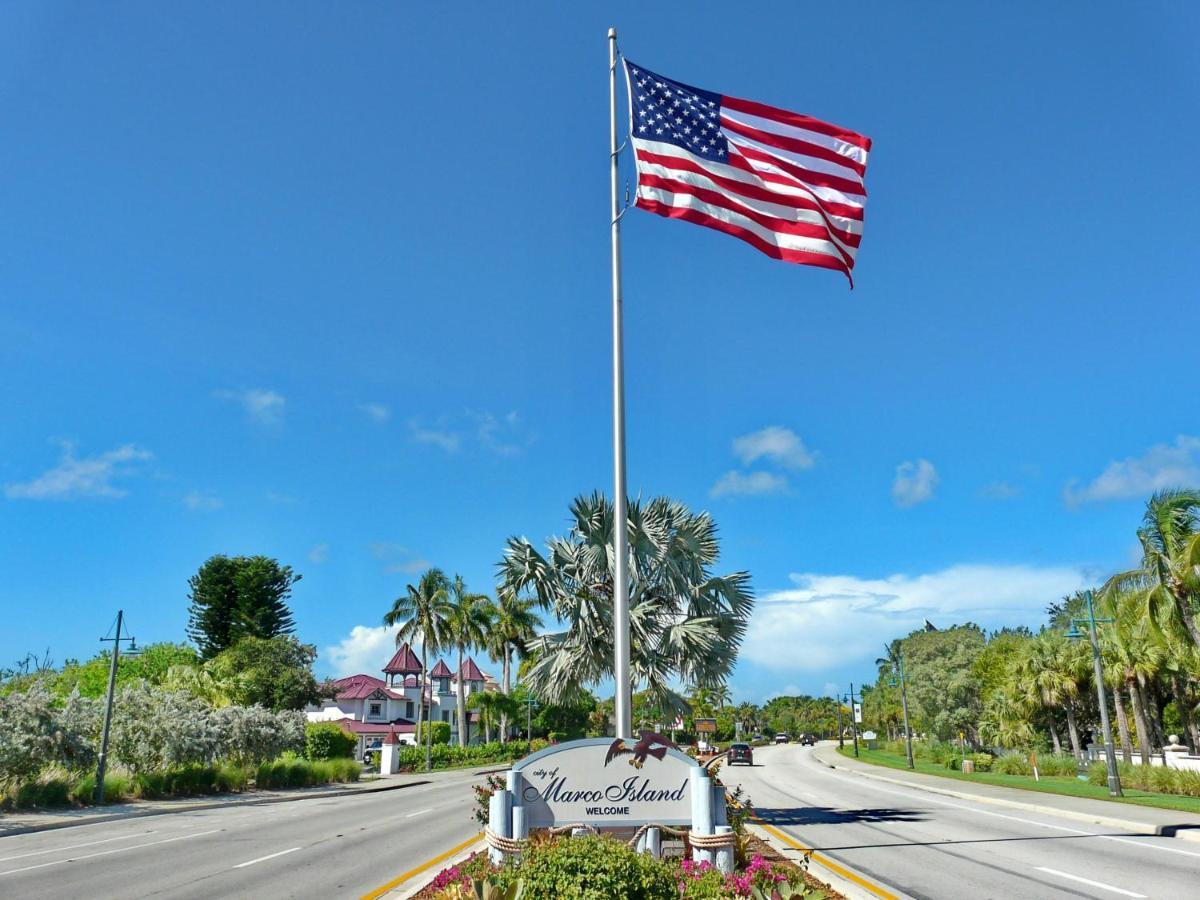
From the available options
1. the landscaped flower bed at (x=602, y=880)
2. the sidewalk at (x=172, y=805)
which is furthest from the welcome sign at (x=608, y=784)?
the sidewalk at (x=172, y=805)

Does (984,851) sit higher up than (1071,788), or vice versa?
(984,851)

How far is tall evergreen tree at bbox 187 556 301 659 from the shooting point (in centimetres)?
7338

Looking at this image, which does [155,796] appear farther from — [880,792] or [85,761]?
[880,792]

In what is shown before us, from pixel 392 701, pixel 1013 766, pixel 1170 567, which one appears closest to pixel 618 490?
pixel 1170 567

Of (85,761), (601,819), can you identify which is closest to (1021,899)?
(601,819)

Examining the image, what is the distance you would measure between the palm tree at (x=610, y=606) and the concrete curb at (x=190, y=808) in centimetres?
1403

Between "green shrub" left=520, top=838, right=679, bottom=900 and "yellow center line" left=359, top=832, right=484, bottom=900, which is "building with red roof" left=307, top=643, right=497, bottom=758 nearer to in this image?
"yellow center line" left=359, top=832, right=484, bottom=900

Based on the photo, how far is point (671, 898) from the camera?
7086 millimetres

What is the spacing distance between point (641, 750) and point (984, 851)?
32.9 ft

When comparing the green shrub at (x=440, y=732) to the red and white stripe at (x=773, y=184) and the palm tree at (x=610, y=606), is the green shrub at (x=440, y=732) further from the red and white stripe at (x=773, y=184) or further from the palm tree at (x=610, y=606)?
the red and white stripe at (x=773, y=184)

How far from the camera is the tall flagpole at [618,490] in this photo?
34.7ft

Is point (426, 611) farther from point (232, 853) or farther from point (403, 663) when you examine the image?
point (232, 853)

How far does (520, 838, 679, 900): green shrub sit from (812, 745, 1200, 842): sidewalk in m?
15.6

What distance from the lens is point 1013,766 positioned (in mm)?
40938
